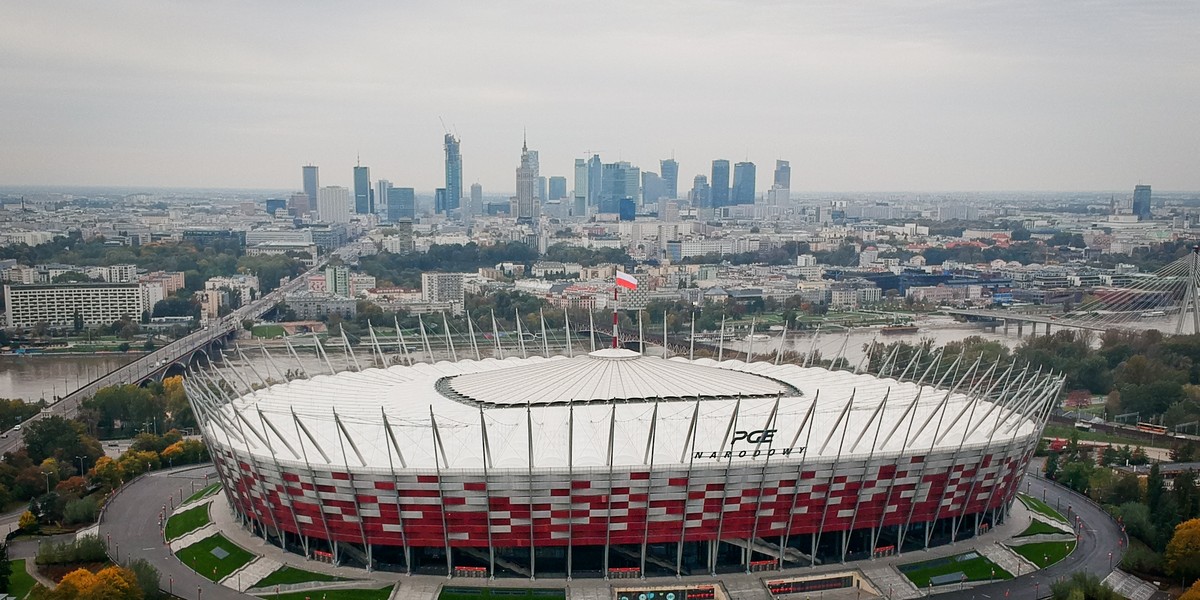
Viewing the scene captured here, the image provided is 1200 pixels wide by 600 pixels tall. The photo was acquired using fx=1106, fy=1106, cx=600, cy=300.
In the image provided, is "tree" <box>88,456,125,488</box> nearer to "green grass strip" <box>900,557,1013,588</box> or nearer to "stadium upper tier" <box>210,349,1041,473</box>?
"stadium upper tier" <box>210,349,1041,473</box>

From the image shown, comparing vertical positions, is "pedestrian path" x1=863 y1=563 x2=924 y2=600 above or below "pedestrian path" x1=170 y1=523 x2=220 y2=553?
above

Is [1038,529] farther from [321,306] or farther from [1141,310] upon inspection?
[321,306]

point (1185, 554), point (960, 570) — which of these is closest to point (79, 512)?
point (960, 570)

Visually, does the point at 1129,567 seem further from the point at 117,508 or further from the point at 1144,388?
the point at 117,508

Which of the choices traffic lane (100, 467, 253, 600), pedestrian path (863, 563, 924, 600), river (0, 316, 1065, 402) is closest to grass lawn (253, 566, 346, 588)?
traffic lane (100, 467, 253, 600)

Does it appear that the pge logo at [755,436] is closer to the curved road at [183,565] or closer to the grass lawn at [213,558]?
the curved road at [183,565]

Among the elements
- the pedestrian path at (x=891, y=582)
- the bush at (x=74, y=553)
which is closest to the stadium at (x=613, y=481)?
the pedestrian path at (x=891, y=582)
